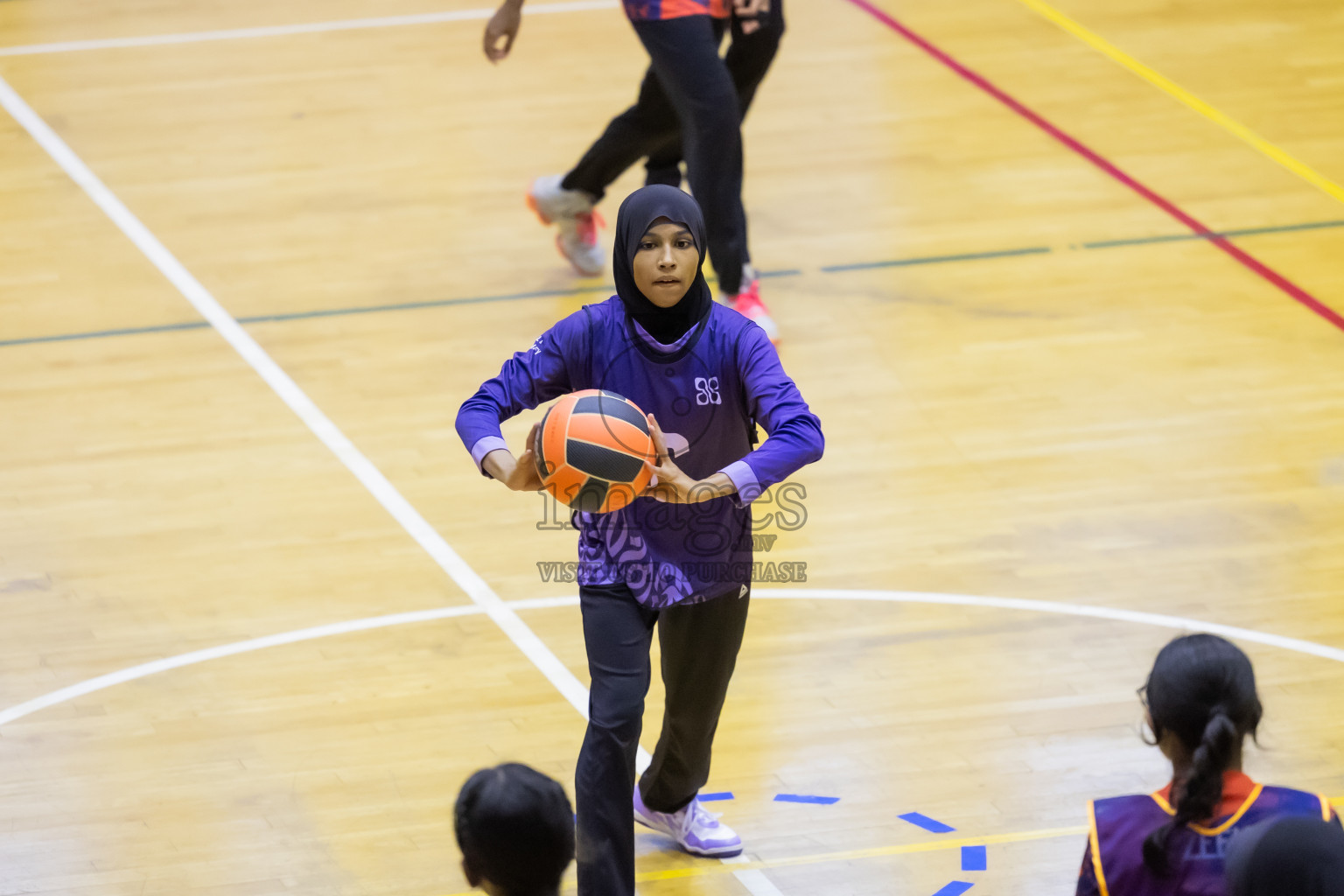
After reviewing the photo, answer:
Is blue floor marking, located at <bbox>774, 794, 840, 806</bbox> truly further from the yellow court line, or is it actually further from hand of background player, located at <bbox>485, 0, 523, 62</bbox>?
the yellow court line

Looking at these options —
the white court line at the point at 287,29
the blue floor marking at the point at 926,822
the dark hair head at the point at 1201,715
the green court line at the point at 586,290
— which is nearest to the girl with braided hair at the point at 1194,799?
the dark hair head at the point at 1201,715

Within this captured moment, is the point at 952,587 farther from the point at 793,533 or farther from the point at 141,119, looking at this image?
the point at 141,119

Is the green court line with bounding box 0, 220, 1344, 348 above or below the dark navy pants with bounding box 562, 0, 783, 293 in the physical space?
below

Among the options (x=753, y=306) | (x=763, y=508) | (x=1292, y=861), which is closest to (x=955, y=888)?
(x=1292, y=861)

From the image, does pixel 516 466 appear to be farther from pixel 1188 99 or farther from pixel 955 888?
pixel 1188 99

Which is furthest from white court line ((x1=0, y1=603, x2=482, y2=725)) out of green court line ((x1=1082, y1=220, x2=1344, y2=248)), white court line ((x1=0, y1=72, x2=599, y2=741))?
green court line ((x1=1082, y1=220, x2=1344, y2=248))

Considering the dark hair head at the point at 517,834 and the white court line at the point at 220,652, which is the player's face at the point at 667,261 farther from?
the white court line at the point at 220,652

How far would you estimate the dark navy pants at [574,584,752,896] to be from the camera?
3395 millimetres

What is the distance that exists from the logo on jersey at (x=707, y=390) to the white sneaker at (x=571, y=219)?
3686 mm

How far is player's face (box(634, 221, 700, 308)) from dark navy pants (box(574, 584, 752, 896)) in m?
0.61

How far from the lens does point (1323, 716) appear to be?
4379 mm

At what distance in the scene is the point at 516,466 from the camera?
3.31m

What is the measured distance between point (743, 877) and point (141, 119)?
6.25 meters

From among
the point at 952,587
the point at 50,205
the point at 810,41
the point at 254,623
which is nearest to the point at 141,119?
the point at 50,205
